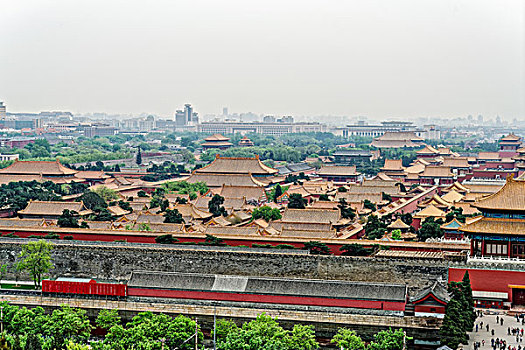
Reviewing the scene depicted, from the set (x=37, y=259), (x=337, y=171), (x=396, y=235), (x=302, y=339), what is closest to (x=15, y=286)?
(x=37, y=259)

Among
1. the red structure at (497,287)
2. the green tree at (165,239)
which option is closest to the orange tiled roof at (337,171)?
the green tree at (165,239)

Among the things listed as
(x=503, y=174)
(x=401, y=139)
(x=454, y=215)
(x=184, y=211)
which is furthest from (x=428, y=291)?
(x=401, y=139)

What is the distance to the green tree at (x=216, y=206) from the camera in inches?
1657

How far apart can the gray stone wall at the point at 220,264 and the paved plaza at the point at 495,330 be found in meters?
2.38

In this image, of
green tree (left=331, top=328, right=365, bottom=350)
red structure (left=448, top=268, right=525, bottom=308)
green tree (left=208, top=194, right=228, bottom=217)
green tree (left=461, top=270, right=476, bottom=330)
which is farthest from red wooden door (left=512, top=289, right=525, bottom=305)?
green tree (left=208, top=194, right=228, bottom=217)

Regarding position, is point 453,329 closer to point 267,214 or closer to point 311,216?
point 311,216

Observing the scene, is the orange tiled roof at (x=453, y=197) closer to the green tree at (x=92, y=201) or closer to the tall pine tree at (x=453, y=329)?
the green tree at (x=92, y=201)

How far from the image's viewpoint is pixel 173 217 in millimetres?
37062

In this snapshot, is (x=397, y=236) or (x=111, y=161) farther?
(x=111, y=161)

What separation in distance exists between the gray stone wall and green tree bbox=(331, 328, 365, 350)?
522 centimetres

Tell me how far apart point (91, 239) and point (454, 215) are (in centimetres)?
1703

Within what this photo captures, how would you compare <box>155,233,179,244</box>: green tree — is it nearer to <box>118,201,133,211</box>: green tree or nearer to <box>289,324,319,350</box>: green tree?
<box>289,324,319,350</box>: green tree

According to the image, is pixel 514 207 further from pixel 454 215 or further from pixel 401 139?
pixel 401 139

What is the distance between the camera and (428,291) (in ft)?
79.2
